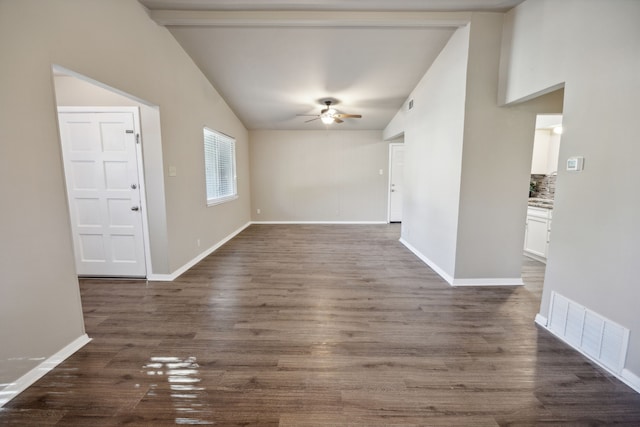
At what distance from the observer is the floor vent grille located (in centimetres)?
182

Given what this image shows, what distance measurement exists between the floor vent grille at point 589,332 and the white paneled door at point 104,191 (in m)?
4.42

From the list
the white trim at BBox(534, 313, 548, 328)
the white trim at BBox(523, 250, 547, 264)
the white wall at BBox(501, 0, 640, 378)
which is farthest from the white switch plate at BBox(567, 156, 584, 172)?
the white trim at BBox(523, 250, 547, 264)

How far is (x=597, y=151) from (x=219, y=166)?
17.4 ft

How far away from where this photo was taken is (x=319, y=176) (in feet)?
23.8

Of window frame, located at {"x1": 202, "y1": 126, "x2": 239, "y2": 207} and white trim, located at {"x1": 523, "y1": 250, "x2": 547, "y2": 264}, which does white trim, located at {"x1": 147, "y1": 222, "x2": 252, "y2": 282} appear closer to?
window frame, located at {"x1": 202, "y1": 126, "x2": 239, "y2": 207}

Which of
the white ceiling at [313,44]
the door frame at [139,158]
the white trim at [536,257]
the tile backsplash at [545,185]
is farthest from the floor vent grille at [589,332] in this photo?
the door frame at [139,158]

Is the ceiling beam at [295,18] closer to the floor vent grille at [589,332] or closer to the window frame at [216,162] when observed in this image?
the window frame at [216,162]

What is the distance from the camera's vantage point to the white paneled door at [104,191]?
10.5ft

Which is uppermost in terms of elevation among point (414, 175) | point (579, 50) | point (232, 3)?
point (232, 3)

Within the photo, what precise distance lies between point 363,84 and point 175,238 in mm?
3799

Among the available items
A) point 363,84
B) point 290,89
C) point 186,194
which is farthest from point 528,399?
point 290,89

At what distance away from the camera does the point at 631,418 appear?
1523 mm

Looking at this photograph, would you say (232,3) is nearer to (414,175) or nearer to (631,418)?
(414,175)

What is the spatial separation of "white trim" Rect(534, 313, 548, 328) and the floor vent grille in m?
0.05
